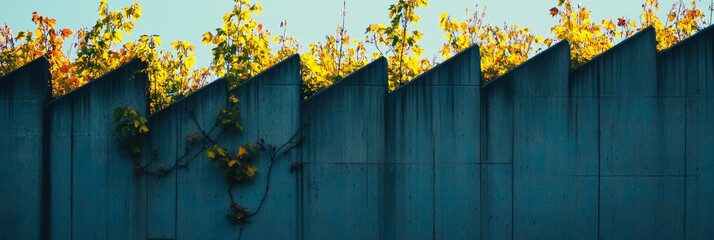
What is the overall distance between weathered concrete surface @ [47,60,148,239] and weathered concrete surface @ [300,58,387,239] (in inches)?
78.7

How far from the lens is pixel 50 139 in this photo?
12.0 meters

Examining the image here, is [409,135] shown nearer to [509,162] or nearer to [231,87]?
[509,162]

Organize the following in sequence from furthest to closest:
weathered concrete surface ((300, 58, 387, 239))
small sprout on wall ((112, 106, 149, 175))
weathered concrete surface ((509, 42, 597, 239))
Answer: weathered concrete surface ((509, 42, 597, 239)), weathered concrete surface ((300, 58, 387, 239)), small sprout on wall ((112, 106, 149, 175))

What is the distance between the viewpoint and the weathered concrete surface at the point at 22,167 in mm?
11992

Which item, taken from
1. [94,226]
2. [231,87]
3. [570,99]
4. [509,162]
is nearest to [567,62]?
[570,99]

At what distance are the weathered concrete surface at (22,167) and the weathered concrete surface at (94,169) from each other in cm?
14

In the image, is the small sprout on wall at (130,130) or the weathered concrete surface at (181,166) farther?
the weathered concrete surface at (181,166)

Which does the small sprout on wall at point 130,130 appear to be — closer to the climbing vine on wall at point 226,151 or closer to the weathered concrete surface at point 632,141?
the climbing vine on wall at point 226,151

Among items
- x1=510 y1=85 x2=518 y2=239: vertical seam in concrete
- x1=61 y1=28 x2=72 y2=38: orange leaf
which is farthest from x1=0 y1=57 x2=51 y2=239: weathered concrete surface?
x1=510 y1=85 x2=518 y2=239: vertical seam in concrete

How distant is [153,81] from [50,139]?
4.57 ft

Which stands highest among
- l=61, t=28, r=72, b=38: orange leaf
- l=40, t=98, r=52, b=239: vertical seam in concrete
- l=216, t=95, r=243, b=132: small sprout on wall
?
l=61, t=28, r=72, b=38: orange leaf

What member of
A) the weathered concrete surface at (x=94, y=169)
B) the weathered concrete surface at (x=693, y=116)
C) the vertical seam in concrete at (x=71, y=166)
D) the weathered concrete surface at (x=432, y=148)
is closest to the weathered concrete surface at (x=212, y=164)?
the weathered concrete surface at (x=94, y=169)

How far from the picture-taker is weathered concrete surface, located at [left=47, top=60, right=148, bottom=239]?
11977 mm

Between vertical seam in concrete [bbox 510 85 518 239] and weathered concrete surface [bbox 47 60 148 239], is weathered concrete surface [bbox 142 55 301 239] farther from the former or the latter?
vertical seam in concrete [bbox 510 85 518 239]
